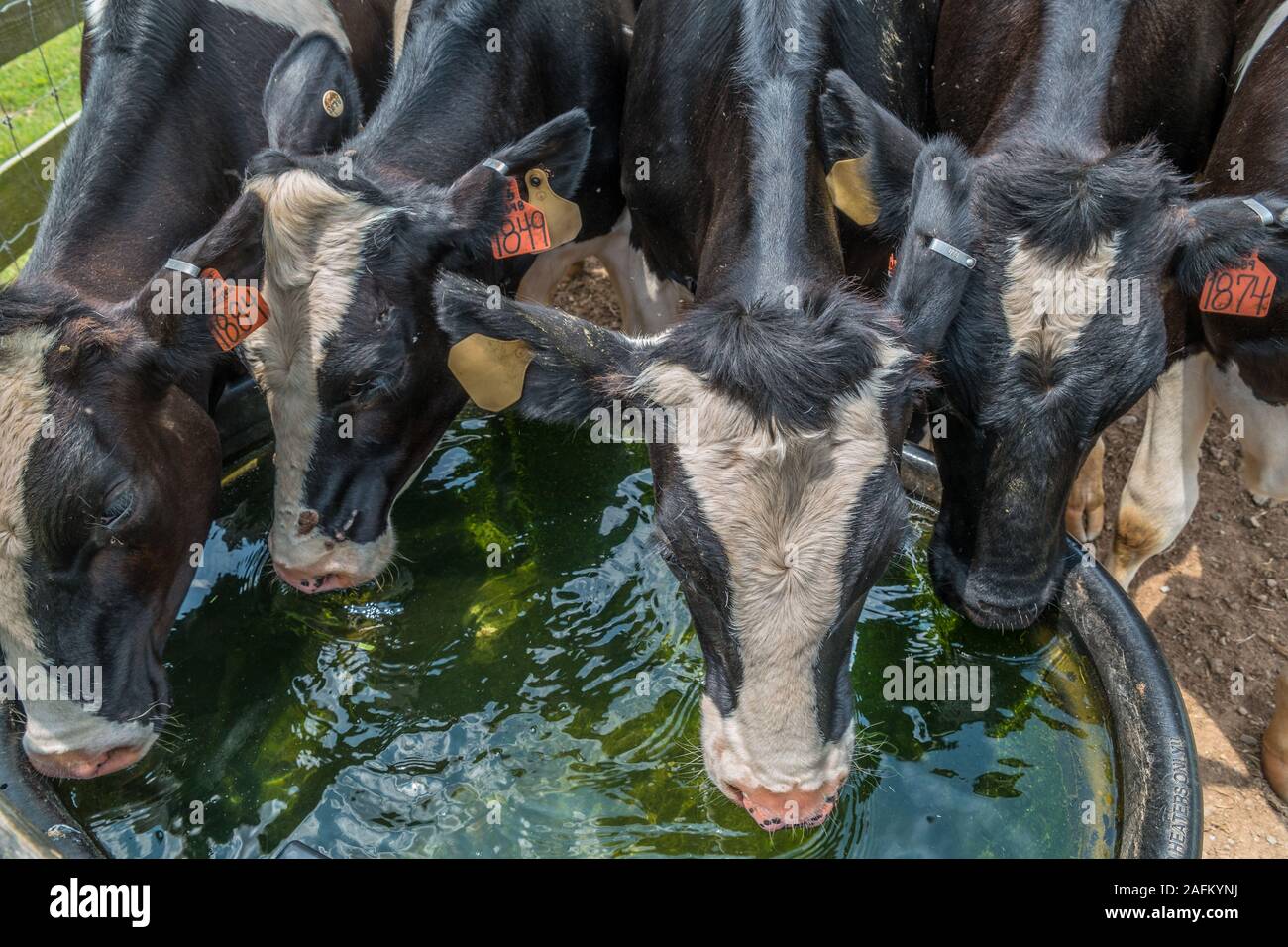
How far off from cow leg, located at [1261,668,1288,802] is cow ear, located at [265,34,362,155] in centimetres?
457

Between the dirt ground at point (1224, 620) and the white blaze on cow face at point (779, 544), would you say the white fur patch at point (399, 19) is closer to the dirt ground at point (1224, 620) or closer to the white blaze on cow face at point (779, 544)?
the white blaze on cow face at point (779, 544)

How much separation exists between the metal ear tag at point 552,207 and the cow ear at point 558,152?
5 cm

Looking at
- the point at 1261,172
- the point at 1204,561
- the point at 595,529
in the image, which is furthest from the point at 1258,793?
the point at 595,529

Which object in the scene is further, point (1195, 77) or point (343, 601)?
point (1195, 77)

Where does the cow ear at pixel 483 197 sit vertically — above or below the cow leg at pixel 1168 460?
above

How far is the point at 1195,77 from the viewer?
505 centimetres

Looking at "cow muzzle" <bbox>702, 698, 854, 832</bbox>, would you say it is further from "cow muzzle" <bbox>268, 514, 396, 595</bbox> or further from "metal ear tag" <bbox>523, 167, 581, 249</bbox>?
"metal ear tag" <bbox>523, 167, 581, 249</bbox>

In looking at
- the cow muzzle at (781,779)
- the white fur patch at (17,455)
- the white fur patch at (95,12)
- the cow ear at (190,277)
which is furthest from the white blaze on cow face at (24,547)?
the cow muzzle at (781,779)

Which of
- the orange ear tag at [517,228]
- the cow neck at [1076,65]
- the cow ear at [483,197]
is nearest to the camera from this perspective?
the cow neck at [1076,65]

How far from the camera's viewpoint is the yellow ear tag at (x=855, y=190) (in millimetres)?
3855

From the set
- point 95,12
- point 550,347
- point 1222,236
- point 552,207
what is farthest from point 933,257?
point 95,12

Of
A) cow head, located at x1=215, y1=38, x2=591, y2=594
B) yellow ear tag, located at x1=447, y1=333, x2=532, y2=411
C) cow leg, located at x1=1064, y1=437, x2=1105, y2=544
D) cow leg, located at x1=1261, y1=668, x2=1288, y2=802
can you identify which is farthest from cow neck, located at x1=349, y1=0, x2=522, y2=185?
cow leg, located at x1=1261, y1=668, x2=1288, y2=802

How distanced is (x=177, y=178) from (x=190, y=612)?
1.68m
